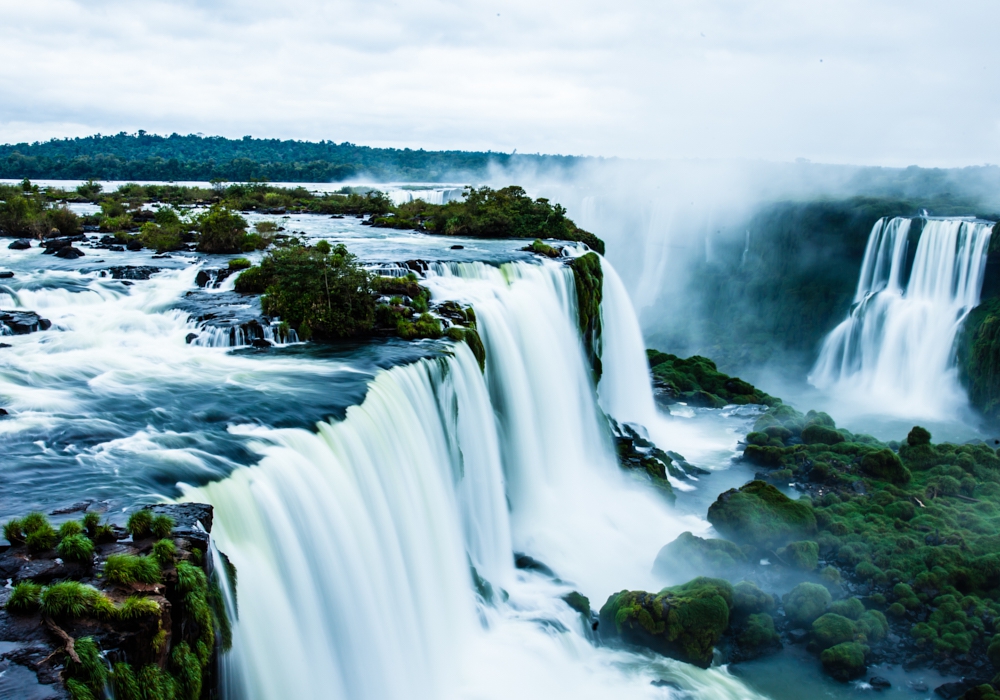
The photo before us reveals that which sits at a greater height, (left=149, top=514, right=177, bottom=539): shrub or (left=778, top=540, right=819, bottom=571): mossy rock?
(left=149, top=514, right=177, bottom=539): shrub

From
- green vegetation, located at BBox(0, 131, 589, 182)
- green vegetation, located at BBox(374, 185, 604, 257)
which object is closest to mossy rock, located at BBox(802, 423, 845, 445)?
green vegetation, located at BBox(374, 185, 604, 257)

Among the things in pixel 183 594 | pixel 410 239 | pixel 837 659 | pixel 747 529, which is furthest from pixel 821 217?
pixel 183 594

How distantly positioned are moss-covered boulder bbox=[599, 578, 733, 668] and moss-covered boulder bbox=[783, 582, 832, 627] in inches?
68.4

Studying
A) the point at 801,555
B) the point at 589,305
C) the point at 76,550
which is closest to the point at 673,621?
the point at 801,555

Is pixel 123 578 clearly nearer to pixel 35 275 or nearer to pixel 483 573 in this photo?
pixel 483 573

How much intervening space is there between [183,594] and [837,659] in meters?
14.3

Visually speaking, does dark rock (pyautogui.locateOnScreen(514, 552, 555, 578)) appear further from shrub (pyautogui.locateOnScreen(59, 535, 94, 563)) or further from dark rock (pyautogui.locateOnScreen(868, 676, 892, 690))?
shrub (pyautogui.locateOnScreen(59, 535, 94, 563))

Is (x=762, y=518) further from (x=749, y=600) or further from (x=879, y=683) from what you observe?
(x=879, y=683)

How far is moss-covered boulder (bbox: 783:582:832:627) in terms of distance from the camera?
1731 centimetres

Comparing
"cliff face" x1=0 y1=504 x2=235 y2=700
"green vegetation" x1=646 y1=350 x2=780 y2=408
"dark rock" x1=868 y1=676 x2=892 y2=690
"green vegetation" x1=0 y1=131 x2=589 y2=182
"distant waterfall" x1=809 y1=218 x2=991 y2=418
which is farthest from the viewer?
"green vegetation" x1=0 y1=131 x2=589 y2=182

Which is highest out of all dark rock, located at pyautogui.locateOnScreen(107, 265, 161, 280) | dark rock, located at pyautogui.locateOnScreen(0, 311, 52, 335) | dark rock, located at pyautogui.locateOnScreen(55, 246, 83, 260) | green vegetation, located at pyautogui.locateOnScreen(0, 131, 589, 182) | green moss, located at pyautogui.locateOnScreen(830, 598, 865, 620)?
green vegetation, located at pyautogui.locateOnScreen(0, 131, 589, 182)

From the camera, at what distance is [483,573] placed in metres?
17.9

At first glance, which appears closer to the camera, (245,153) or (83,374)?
(83,374)

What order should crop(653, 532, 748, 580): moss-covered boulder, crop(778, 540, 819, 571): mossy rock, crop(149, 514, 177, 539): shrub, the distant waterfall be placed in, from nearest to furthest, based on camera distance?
1. crop(149, 514, 177, 539): shrub
2. crop(653, 532, 748, 580): moss-covered boulder
3. crop(778, 540, 819, 571): mossy rock
4. the distant waterfall
